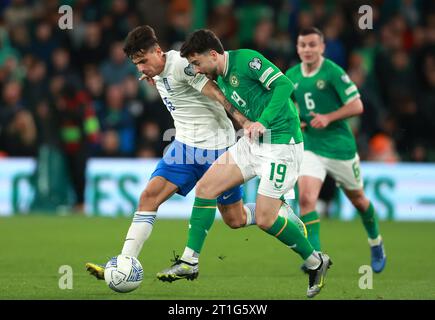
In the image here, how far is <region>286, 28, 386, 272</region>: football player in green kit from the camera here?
28.9 feet

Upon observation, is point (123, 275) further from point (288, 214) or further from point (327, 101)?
point (327, 101)

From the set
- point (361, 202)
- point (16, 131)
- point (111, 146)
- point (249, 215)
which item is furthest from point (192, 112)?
point (16, 131)

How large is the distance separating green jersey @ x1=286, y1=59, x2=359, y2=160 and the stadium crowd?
5.70 metres

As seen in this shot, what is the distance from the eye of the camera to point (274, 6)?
16.8 metres

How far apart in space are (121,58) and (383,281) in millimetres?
8675

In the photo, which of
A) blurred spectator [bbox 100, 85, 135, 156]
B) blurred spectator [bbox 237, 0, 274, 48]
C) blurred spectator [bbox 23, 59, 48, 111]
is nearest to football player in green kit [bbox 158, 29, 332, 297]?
blurred spectator [bbox 100, 85, 135, 156]

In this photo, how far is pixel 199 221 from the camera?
732 cm

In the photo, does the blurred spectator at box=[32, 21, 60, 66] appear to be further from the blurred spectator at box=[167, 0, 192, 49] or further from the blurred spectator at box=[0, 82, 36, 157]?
the blurred spectator at box=[167, 0, 192, 49]

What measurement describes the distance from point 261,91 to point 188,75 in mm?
597

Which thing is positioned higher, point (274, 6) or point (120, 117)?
point (274, 6)
